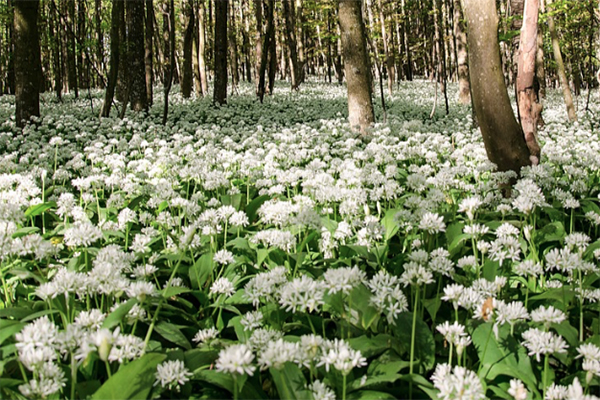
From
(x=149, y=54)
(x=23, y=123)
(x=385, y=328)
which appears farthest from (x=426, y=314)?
(x=149, y=54)

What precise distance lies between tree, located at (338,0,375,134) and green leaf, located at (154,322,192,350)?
6.56m

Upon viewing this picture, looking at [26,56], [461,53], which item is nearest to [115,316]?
[26,56]

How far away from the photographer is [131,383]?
61.7 inches

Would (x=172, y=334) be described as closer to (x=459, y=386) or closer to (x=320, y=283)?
(x=320, y=283)

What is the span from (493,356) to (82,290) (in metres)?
1.77

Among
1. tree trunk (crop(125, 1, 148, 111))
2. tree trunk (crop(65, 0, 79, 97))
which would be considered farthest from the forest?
tree trunk (crop(65, 0, 79, 97))

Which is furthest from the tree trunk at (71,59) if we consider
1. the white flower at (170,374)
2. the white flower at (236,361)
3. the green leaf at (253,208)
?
the white flower at (236,361)

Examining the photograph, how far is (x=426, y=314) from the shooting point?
2.51 metres

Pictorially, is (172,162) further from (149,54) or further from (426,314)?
(149,54)

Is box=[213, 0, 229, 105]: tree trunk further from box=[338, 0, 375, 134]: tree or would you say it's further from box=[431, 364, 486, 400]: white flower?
box=[431, 364, 486, 400]: white flower

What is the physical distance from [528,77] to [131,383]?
188 inches

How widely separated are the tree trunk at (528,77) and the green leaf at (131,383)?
14.1 ft

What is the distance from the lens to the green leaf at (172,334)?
207cm

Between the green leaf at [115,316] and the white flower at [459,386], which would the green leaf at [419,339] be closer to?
the white flower at [459,386]
